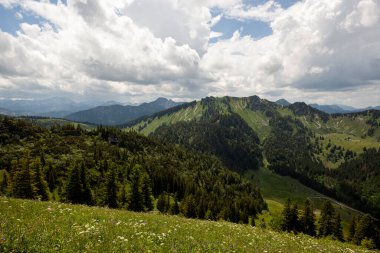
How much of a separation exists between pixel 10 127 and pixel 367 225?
21584 cm

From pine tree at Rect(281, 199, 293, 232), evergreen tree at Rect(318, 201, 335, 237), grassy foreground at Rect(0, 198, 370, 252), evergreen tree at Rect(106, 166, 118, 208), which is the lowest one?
evergreen tree at Rect(318, 201, 335, 237)

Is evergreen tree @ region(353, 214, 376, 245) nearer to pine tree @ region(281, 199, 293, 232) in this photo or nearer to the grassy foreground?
pine tree @ region(281, 199, 293, 232)

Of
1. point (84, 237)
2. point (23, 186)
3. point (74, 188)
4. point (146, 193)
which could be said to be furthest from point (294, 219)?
point (84, 237)

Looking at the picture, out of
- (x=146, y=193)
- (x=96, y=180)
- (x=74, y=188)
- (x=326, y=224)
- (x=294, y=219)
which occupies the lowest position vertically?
(x=326, y=224)

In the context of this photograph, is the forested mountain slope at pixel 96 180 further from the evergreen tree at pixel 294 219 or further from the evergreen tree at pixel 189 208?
the evergreen tree at pixel 294 219

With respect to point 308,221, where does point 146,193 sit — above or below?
above

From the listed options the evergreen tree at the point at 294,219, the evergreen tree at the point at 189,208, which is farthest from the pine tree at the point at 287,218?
the evergreen tree at the point at 189,208

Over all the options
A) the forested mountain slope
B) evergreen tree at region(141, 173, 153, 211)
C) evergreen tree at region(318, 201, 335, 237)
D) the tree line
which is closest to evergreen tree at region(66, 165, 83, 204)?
the forested mountain slope

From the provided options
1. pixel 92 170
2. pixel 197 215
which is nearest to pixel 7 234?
pixel 197 215

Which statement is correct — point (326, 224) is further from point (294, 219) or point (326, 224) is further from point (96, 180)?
point (96, 180)

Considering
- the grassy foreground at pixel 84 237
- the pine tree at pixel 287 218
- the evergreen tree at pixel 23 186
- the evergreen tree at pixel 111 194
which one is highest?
the grassy foreground at pixel 84 237

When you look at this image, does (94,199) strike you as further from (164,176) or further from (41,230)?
(41,230)

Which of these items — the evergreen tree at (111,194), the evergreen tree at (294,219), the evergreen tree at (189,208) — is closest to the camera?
the evergreen tree at (111,194)

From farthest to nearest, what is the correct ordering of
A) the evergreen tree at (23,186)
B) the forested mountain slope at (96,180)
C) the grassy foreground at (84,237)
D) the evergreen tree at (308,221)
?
the evergreen tree at (308,221), the forested mountain slope at (96,180), the evergreen tree at (23,186), the grassy foreground at (84,237)
